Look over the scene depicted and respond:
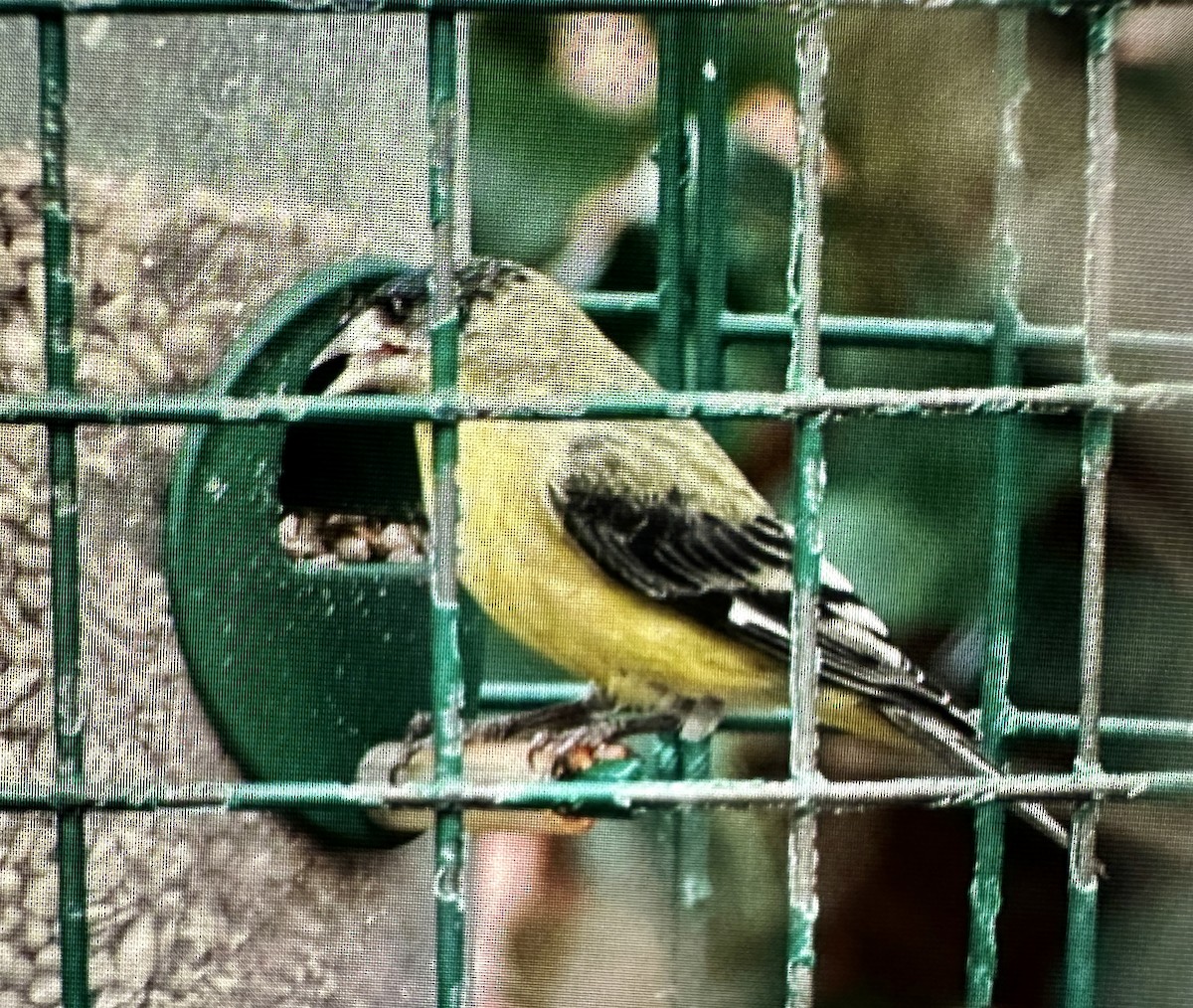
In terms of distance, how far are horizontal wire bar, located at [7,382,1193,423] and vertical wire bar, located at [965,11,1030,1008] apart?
10 centimetres

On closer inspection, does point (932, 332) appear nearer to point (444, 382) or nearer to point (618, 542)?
point (618, 542)

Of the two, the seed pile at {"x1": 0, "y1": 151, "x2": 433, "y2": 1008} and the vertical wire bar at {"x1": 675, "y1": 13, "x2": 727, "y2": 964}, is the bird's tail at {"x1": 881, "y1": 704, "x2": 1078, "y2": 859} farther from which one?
the seed pile at {"x1": 0, "y1": 151, "x2": 433, "y2": 1008}

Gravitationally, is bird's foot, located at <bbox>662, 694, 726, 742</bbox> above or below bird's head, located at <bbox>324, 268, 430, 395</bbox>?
below

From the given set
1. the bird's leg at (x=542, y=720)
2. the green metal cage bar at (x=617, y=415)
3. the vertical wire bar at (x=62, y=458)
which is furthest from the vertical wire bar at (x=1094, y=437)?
the vertical wire bar at (x=62, y=458)

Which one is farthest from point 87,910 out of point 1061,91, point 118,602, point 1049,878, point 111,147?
point 1061,91

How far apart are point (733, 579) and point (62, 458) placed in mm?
581

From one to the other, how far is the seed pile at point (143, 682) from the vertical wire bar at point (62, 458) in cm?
3

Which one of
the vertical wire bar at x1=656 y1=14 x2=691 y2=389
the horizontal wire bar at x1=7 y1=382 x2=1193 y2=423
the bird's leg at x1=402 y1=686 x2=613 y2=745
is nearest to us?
the horizontal wire bar at x1=7 y1=382 x2=1193 y2=423

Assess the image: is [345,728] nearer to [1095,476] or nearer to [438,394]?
[438,394]

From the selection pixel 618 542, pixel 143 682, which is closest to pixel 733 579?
pixel 618 542

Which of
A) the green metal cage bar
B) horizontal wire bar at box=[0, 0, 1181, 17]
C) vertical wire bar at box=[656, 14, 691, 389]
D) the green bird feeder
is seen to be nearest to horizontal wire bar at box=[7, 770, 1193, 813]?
the green metal cage bar

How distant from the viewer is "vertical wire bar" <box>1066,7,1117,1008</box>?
116 centimetres

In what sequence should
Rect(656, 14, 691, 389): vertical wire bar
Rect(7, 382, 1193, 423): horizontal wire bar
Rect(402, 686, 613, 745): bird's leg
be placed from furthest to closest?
Rect(402, 686, 613, 745): bird's leg
Rect(656, 14, 691, 389): vertical wire bar
Rect(7, 382, 1193, 423): horizontal wire bar

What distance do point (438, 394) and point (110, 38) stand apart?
41cm
